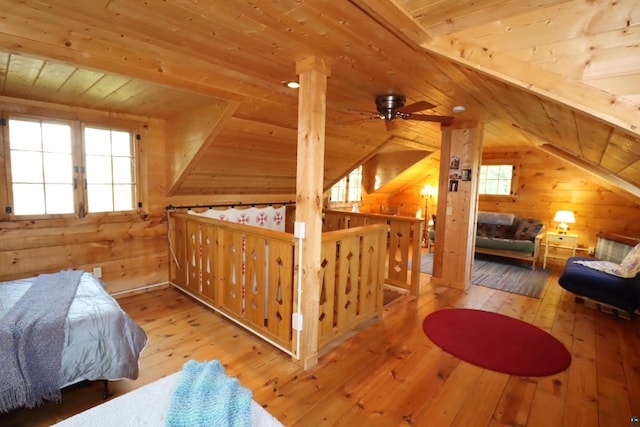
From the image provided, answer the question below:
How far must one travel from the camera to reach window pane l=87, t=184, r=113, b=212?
3191mm

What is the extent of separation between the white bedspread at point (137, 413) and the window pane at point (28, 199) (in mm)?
2712

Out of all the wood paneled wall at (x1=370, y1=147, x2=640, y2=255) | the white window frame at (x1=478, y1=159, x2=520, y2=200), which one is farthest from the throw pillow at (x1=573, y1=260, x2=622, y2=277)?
the white window frame at (x1=478, y1=159, x2=520, y2=200)

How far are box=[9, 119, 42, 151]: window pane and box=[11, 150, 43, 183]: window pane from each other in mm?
53

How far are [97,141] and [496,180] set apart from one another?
689 cm

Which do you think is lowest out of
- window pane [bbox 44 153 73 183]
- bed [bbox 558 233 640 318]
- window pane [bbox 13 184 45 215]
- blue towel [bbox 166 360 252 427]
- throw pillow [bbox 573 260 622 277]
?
bed [bbox 558 233 640 318]

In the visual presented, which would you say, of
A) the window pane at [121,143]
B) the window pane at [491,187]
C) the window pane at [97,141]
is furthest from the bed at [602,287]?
the window pane at [97,141]

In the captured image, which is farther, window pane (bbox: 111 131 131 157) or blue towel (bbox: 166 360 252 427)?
window pane (bbox: 111 131 131 157)

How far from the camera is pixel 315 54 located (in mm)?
2094

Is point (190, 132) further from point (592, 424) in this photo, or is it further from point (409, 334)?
point (592, 424)

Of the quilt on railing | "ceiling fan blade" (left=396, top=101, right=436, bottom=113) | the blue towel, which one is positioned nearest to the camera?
the blue towel

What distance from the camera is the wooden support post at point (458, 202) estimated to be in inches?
156

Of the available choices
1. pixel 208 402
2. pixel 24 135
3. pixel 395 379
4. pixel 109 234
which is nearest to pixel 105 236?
pixel 109 234

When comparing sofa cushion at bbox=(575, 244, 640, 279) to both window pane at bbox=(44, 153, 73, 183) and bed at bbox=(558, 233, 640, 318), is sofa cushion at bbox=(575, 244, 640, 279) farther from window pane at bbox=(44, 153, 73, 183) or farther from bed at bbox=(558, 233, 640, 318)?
window pane at bbox=(44, 153, 73, 183)

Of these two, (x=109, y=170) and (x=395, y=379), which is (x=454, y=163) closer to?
(x=395, y=379)
